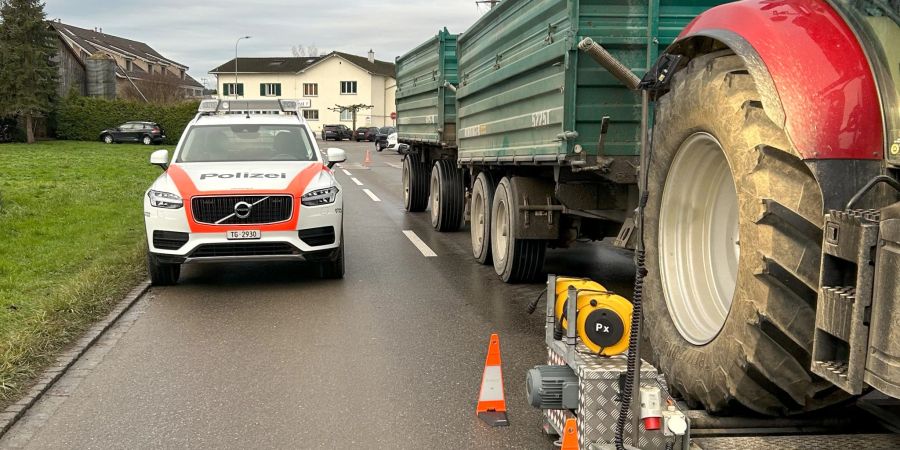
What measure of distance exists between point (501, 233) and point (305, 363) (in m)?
3.54

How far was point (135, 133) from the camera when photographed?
57.6 metres

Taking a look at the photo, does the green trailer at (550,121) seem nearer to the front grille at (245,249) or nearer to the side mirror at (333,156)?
the side mirror at (333,156)

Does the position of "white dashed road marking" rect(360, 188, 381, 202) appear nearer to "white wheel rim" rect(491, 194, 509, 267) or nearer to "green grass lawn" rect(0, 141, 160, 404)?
"green grass lawn" rect(0, 141, 160, 404)

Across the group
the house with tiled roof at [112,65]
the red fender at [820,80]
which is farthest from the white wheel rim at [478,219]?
the house with tiled roof at [112,65]

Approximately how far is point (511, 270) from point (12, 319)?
4421 mm

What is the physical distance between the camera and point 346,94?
9688 cm

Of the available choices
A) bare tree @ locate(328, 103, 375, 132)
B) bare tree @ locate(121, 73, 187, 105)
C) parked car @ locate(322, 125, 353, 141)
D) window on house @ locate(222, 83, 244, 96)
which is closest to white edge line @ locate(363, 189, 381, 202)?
parked car @ locate(322, 125, 353, 141)

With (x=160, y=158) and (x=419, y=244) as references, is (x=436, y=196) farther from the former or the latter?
(x=160, y=158)

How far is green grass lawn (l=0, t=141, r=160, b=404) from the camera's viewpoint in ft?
20.7

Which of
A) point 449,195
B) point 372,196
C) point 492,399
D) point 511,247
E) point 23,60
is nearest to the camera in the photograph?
point 492,399

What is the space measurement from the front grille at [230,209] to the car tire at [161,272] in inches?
26.7

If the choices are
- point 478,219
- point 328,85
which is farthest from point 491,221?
point 328,85

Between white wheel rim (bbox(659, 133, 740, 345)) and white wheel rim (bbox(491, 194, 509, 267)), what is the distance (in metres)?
4.65

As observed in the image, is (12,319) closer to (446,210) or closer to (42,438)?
(42,438)
